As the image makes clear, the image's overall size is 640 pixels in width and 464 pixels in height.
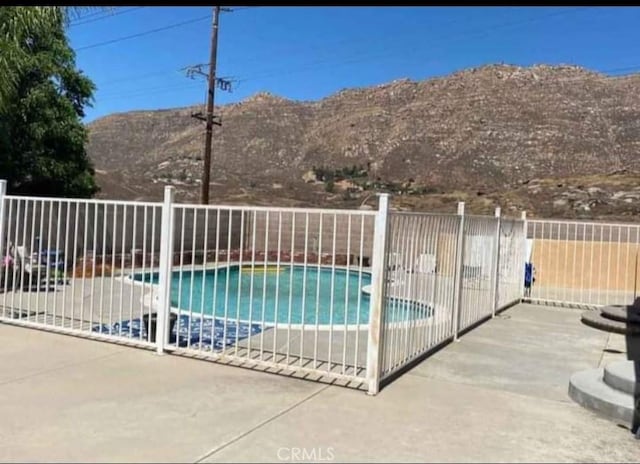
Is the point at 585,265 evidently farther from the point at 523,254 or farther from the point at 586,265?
the point at 523,254

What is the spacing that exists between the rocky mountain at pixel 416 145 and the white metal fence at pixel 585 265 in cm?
860

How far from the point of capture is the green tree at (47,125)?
496 inches

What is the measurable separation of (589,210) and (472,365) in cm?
1753

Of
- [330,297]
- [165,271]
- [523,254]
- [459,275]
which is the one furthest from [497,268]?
[165,271]

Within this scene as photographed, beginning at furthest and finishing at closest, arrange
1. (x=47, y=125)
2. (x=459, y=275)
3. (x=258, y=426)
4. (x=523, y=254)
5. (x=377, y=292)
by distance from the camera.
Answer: (x=47, y=125), (x=523, y=254), (x=459, y=275), (x=377, y=292), (x=258, y=426)

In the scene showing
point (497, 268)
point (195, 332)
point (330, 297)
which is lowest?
point (195, 332)

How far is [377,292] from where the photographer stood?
4660mm

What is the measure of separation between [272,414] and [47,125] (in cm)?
1147

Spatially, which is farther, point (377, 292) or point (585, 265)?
point (585, 265)

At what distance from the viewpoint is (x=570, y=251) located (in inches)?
533

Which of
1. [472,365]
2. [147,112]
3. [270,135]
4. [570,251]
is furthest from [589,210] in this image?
[147,112]

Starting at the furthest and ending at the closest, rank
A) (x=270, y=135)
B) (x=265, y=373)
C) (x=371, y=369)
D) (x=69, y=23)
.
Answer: (x=270, y=135)
(x=69, y=23)
(x=265, y=373)
(x=371, y=369)

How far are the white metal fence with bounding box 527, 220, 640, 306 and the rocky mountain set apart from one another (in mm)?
8597

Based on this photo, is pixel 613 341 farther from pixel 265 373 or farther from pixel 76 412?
pixel 76 412
